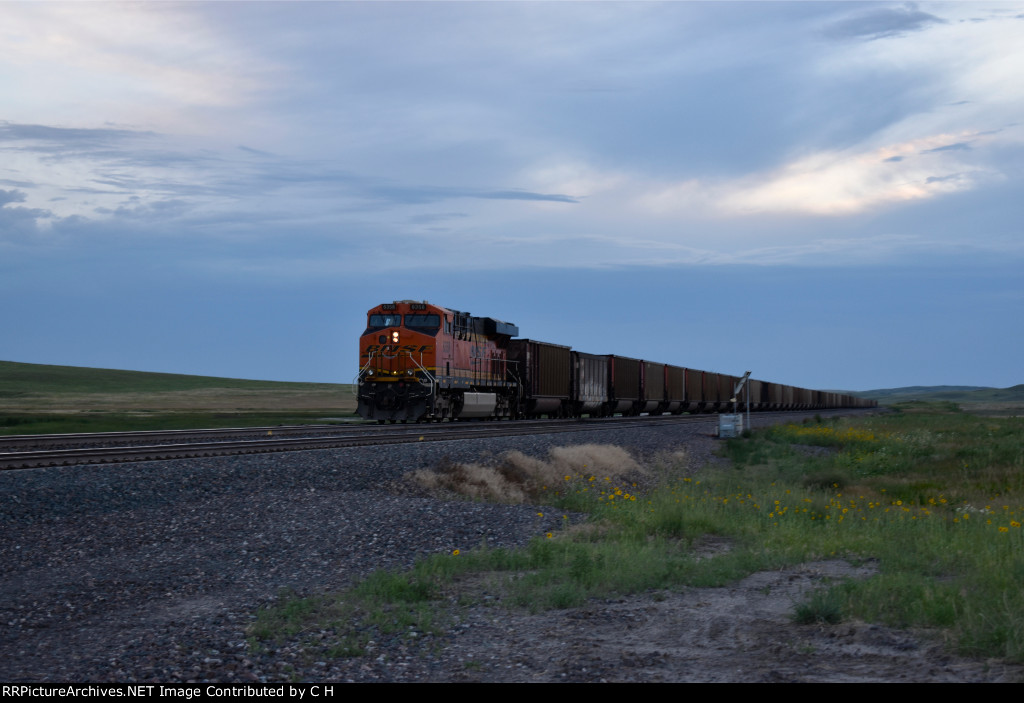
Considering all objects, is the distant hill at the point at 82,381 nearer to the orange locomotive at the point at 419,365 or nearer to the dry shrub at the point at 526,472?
the orange locomotive at the point at 419,365

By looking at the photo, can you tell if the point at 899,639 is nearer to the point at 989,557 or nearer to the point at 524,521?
the point at 989,557

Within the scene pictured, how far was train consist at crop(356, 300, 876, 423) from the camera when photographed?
94.3ft

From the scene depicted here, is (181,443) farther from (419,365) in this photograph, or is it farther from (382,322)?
(382,322)

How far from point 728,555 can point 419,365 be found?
65.1 feet

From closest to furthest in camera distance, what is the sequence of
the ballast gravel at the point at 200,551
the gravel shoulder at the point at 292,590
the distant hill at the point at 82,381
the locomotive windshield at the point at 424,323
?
the gravel shoulder at the point at 292,590 → the ballast gravel at the point at 200,551 → the locomotive windshield at the point at 424,323 → the distant hill at the point at 82,381

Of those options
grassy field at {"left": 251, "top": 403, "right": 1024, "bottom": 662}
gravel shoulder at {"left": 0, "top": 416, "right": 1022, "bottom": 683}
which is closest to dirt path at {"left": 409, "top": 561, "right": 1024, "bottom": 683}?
gravel shoulder at {"left": 0, "top": 416, "right": 1022, "bottom": 683}

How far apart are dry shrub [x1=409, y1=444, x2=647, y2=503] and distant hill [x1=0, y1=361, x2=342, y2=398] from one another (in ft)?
227

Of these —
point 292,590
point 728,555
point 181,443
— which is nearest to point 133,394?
point 181,443

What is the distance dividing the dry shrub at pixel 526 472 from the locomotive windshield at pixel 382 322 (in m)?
11.4

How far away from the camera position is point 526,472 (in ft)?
54.8

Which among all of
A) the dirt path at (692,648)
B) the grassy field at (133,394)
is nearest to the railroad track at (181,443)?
the dirt path at (692,648)

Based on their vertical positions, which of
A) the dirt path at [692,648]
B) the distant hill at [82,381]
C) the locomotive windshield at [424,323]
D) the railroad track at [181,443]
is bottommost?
the dirt path at [692,648]

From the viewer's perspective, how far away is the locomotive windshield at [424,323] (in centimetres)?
2955

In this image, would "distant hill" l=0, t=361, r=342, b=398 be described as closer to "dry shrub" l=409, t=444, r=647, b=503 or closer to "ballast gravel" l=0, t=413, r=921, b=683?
"dry shrub" l=409, t=444, r=647, b=503
